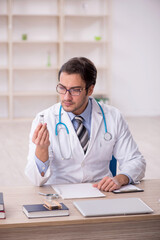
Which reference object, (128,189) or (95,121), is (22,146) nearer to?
(95,121)

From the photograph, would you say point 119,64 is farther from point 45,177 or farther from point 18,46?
point 45,177

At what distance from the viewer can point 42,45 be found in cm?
879

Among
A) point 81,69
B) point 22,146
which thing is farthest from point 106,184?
point 22,146

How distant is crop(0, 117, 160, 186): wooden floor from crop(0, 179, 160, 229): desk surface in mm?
2393

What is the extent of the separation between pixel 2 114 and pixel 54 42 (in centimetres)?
169

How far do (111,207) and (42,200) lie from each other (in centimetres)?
32

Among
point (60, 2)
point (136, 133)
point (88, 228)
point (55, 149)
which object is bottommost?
point (136, 133)

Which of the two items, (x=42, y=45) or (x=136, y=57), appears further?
(x=136, y=57)

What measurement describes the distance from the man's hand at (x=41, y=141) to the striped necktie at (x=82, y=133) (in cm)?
27

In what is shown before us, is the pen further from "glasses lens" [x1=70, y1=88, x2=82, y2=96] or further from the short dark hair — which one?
the short dark hair

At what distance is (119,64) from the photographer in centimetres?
921

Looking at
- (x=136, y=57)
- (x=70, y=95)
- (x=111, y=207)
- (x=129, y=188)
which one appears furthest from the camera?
(x=136, y=57)

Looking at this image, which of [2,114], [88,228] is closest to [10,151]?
[2,114]

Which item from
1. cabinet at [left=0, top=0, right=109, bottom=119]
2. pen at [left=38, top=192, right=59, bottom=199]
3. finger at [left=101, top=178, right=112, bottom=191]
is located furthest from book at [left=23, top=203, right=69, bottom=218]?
cabinet at [left=0, top=0, right=109, bottom=119]
